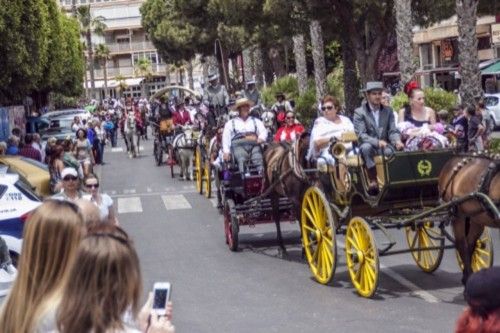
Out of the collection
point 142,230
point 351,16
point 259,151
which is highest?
point 351,16

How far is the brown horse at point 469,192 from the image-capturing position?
408 inches

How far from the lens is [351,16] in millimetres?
32469

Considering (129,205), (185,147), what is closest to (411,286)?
(129,205)

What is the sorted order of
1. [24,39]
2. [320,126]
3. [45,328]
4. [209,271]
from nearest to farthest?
[45,328] → [320,126] → [209,271] → [24,39]

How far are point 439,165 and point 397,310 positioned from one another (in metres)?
1.60

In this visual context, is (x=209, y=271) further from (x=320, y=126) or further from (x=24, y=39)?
(x=24, y=39)

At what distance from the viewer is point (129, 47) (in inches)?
5128

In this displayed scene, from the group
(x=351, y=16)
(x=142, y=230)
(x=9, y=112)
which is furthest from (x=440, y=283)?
(x=9, y=112)

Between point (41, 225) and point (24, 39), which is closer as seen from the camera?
point (41, 225)

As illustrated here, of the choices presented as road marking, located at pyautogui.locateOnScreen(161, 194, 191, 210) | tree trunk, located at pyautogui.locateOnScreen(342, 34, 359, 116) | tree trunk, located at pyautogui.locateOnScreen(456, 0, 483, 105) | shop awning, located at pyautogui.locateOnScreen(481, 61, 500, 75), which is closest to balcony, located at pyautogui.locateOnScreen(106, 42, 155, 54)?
shop awning, located at pyautogui.locateOnScreen(481, 61, 500, 75)

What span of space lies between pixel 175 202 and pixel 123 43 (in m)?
108

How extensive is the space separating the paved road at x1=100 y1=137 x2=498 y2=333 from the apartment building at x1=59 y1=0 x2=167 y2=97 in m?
108

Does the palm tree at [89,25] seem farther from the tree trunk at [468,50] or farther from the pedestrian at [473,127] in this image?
the pedestrian at [473,127]

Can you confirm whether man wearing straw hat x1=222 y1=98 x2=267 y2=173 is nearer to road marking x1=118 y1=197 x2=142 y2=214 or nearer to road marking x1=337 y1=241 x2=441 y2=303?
road marking x1=337 y1=241 x2=441 y2=303
